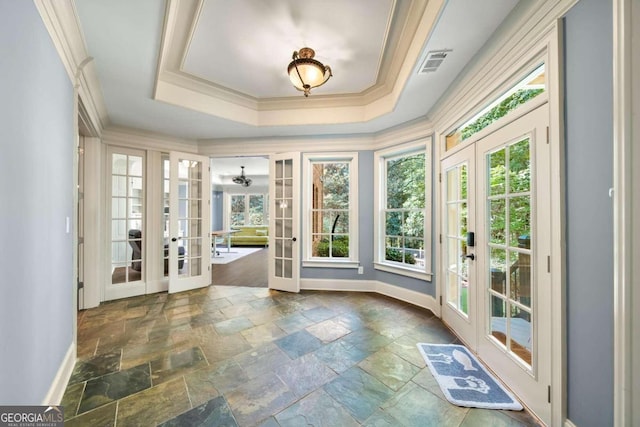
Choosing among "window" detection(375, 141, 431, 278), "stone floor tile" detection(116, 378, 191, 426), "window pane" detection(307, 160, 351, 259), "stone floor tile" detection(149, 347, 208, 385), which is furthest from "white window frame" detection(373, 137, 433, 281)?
"stone floor tile" detection(116, 378, 191, 426)

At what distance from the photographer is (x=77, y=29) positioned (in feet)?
5.83

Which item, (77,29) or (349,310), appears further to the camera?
(349,310)

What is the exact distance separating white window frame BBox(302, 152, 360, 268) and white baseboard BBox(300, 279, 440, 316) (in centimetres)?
26

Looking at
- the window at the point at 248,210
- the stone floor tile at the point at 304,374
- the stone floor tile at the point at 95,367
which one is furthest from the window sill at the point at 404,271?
the window at the point at 248,210

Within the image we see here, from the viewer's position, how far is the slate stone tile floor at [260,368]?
1.51 m

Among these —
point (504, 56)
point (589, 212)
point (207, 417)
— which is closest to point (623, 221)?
point (589, 212)

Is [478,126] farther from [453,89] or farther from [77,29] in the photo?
[77,29]

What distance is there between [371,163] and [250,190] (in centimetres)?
774

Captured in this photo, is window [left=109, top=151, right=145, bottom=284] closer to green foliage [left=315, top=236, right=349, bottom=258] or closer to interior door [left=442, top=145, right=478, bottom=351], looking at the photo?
green foliage [left=315, top=236, right=349, bottom=258]

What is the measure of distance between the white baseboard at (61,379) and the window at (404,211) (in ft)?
11.3

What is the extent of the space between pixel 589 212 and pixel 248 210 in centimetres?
1061

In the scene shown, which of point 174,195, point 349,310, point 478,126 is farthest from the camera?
point 174,195

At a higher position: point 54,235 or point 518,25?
point 518,25
